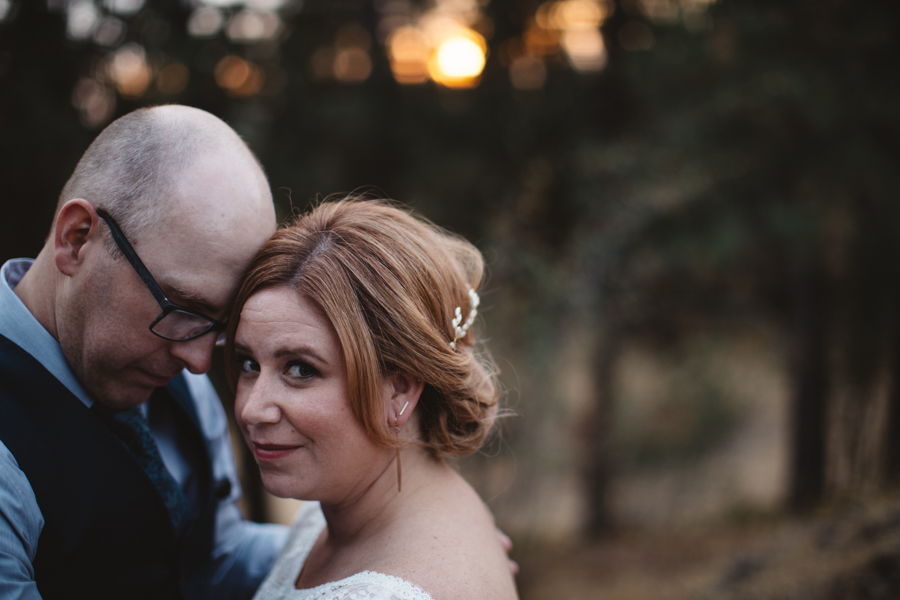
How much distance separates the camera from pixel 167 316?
1725 mm

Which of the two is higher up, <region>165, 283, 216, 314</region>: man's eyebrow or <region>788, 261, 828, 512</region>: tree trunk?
<region>165, 283, 216, 314</region>: man's eyebrow

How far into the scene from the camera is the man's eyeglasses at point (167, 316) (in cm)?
168

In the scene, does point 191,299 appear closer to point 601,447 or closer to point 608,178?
point 608,178

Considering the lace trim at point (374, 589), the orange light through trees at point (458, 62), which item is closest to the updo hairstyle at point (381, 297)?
the lace trim at point (374, 589)

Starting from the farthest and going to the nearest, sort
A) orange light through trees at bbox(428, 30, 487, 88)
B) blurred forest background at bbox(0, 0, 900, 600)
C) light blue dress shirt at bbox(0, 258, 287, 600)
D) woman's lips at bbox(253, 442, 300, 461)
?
orange light through trees at bbox(428, 30, 487, 88)
blurred forest background at bbox(0, 0, 900, 600)
woman's lips at bbox(253, 442, 300, 461)
light blue dress shirt at bbox(0, 258, 287, 600)

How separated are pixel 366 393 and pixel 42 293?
1.07 metres

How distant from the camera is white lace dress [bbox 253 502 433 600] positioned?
1.43 metres

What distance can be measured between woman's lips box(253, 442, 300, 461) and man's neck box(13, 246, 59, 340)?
2.39ft

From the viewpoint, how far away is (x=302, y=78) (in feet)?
17.4

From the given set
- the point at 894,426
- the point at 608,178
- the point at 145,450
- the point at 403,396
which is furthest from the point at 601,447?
the point at 145,450

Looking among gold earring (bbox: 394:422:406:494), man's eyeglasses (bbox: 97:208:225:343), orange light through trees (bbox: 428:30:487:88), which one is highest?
orange light through trees (bbox: 428:30:487:88)

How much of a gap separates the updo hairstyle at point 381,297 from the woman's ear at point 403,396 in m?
0.03

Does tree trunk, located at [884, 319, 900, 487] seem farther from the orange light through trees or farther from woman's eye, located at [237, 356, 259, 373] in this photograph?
woman's eye, located at [237, 356, 259, 373]

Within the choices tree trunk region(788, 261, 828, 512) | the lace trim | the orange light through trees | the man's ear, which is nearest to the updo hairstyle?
the lace trim
